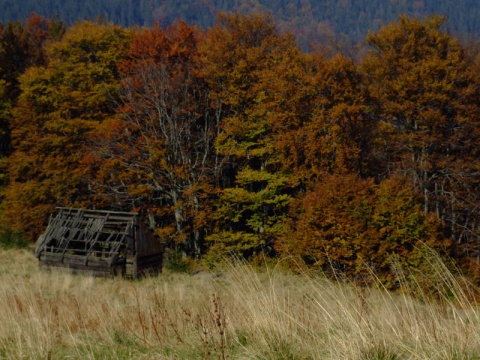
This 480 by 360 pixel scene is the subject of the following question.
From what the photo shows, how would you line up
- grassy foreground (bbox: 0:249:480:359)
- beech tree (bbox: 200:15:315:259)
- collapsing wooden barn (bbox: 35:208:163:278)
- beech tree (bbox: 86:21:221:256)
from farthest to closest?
1. beech tree (bbox: 86:21:221:256)
2. beech tree (bbox: 200:15:315:259)
3. collapsing wooden barn (bbox: 35:208:163:278)
4. grassy foreground (bbox: 0:249:480:359)

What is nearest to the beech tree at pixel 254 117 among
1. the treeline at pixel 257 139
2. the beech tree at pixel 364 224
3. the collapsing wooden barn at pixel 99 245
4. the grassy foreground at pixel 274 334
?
the treeline at pixel 257 139

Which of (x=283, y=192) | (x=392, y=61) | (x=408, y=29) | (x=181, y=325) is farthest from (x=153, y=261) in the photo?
(x=181, y=325)

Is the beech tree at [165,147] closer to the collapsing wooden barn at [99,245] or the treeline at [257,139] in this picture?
the treeline at [257,139]

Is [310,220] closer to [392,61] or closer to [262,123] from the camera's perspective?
[262,123]

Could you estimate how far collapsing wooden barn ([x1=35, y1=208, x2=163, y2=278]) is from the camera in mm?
22875

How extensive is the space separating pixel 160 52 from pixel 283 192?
11.1m

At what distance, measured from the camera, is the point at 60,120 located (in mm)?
32031

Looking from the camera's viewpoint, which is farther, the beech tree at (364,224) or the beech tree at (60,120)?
the beech tree at (60,120)

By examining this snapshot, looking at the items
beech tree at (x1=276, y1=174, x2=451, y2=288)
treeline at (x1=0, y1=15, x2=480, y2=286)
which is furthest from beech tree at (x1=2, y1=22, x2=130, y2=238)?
beech tree at (x1=276, y1=174, x2=451, y2=288)

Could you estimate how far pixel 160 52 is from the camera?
32.2 m

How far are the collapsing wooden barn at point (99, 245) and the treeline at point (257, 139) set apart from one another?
362 centimetres

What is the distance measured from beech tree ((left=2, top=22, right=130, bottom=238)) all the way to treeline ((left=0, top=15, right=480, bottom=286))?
0.09m

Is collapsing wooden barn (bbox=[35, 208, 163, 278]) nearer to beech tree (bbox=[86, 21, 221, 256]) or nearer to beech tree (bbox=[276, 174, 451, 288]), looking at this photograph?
beech tree (bbox=[86, 21, 221, 256])

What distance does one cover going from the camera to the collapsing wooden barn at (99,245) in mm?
22875
